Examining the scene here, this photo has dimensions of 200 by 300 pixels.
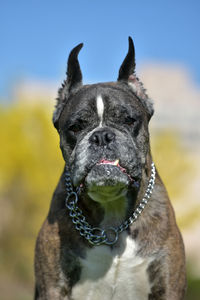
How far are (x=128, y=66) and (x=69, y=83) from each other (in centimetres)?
52

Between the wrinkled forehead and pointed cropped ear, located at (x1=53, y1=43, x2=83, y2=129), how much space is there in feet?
0.55

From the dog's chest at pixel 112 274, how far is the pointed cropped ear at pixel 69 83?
116 cm

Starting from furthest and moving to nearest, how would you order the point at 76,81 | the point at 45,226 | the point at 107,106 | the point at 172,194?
1. the point at 172,194
2. the point at 76,81
3. the point at 45,226
4. the point at 107,106

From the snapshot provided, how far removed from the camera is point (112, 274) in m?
3.86

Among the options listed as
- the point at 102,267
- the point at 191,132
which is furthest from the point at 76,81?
the point at 191,132

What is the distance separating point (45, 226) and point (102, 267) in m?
0.57

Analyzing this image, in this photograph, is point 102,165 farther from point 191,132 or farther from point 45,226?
point 191,132

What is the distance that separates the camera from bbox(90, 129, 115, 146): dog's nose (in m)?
3.55

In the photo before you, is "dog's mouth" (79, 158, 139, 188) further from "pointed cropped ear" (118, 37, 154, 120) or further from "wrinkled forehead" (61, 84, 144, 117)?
"pointed cropped ear" (118, 37, 154, 120)

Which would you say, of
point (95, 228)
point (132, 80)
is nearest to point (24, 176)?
point (132, 80)

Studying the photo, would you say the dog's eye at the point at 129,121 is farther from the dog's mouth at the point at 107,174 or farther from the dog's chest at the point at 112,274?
the dog's chest at the point at 112,274

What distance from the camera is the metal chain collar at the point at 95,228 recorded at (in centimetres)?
388

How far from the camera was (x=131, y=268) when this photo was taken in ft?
12.6

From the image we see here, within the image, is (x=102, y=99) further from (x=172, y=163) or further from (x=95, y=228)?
(x=172, y=163)
